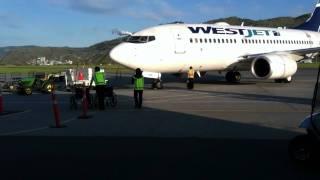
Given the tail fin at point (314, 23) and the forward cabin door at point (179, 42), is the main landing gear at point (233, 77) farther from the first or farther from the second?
the tail fin at point (314, 23)

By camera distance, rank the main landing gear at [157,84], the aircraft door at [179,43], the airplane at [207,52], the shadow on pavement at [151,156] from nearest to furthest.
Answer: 1. the shadow on pavement at [151,156]
2. the airplane at [207,52]
3. the aircraft door at [179,43]
4. the main landing gear at [157,84]

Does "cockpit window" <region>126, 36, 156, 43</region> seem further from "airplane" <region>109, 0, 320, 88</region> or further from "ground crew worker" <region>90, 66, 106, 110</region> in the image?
"ground crew worker" <region>90, 66, 106, 110</region>

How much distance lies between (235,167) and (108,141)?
148 inches

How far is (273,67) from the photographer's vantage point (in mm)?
28953

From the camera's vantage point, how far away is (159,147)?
10.6 metres

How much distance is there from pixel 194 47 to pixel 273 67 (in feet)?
14.8

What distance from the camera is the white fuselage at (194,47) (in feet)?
88.1

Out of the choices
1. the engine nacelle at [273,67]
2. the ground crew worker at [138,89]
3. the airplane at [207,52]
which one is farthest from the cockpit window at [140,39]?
the ground crew worker at [138,89]

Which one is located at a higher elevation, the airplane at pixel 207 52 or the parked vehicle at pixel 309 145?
the airplane at pixel 207 52

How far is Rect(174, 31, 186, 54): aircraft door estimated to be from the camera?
28125mm

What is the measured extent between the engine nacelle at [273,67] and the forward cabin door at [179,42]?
4.40m

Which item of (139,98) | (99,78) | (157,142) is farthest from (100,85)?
(157,142)

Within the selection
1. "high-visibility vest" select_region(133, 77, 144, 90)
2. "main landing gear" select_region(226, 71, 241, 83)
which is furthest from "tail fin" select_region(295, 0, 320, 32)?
"high-visibility vest" select_region(133, 77, 144, 90)

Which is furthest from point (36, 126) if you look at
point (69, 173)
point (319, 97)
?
point (319, 97)
